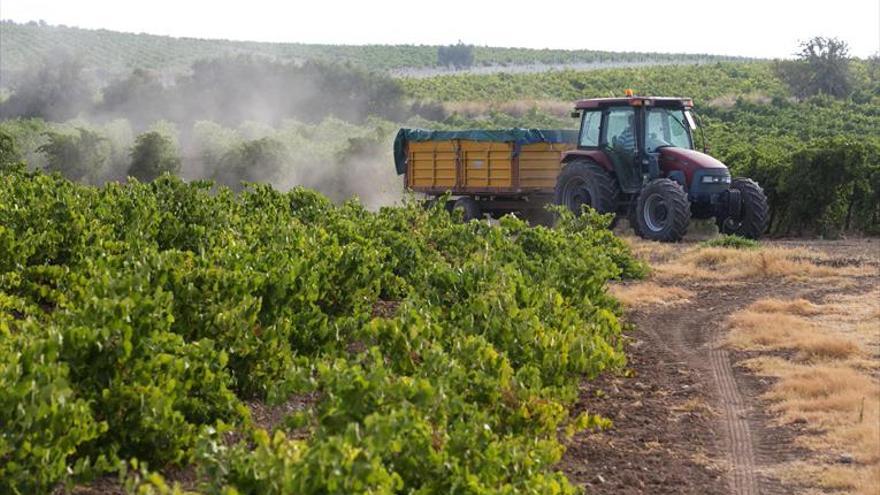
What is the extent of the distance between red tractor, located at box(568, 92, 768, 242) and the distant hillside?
76371 millimetres

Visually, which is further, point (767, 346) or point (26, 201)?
point (26, 201)

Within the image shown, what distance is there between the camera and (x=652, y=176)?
1938 cm

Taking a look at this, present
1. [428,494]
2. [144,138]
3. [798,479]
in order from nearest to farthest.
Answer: [428,494]
[798,479]
[144,138]

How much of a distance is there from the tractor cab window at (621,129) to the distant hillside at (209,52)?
76.4 metres

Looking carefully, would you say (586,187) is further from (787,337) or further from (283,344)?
(283,344)

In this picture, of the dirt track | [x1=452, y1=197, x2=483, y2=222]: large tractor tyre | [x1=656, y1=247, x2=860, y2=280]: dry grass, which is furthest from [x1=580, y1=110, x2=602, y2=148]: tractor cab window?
the dirt track

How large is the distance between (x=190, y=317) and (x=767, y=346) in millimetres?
5652

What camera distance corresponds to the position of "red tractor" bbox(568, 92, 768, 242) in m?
18.9

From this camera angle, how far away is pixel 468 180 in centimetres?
2230

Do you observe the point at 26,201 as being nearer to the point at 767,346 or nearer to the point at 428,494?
the point at 767,346

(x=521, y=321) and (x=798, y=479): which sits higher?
(x=521, y=321)

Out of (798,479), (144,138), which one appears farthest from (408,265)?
(144,138)

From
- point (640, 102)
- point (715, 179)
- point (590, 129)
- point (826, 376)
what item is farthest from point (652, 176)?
point (826, 376)

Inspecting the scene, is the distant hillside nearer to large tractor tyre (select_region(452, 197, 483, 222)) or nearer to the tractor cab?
large tractor tyre (select_region(452, 197, 483, 222))
